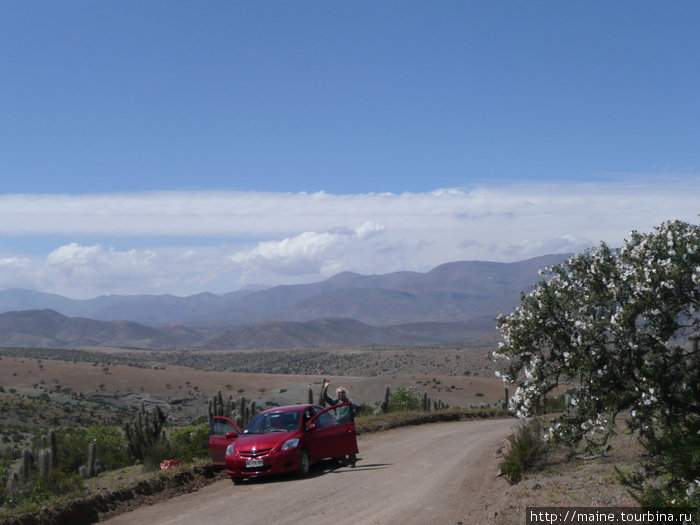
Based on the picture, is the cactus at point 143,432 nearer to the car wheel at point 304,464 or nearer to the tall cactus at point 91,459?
the tall cactus at point 91,459

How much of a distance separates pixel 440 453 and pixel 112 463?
13.8 m

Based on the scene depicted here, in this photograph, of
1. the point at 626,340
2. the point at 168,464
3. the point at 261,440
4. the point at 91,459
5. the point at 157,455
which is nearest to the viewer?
the point at 626,340

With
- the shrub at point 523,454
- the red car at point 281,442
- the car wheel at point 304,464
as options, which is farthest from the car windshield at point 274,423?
the shrub at point 523,454

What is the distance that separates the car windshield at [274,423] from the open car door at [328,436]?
39 cm

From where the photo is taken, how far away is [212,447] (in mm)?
16594

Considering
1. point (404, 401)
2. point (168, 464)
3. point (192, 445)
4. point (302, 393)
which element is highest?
point (168, 464)

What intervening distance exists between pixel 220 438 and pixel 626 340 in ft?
32.2

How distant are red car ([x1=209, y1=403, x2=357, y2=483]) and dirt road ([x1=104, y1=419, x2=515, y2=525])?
0.38 meters

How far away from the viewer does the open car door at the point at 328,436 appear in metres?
16.0

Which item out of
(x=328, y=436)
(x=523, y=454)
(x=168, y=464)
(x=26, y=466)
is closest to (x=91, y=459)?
(x=26, y=466)

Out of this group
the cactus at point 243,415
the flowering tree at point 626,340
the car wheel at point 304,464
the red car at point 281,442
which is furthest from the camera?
the cactus at point 243,415

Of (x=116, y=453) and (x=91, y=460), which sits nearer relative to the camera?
(x=91, y=460)

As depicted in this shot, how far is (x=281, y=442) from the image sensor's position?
50.3 feet

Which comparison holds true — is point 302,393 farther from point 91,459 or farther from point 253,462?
point 253,462
